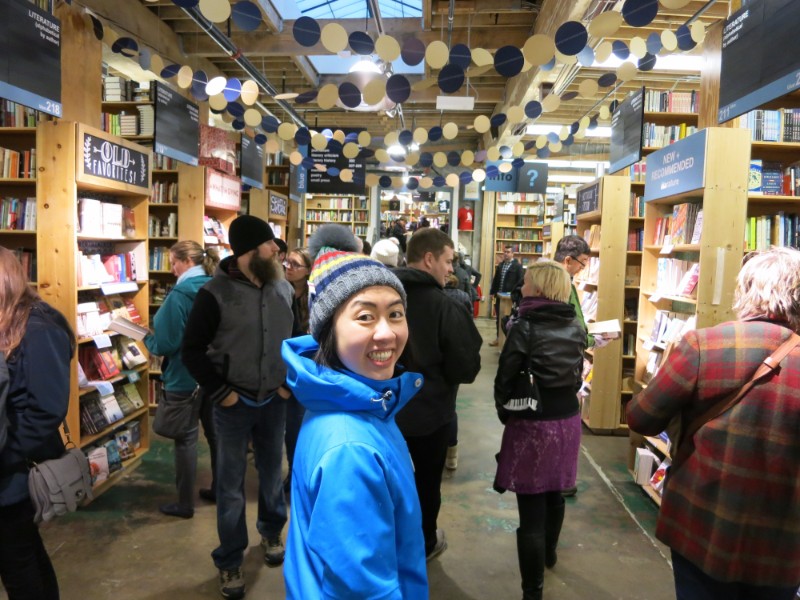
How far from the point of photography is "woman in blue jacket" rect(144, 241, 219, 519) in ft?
10.1

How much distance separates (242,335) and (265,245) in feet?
1.46

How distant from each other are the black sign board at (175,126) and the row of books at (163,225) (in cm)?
92

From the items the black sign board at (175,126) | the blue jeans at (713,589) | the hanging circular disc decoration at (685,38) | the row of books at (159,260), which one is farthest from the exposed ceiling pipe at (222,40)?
the blue jeans at (713,589)

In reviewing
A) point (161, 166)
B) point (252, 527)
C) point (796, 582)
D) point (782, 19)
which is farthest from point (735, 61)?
point (161, 166)

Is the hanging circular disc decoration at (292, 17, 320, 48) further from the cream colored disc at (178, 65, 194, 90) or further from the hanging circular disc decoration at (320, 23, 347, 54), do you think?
the cream colored disc at (178, 65, 194, 90)

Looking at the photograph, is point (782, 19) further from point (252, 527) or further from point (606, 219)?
point (252, 527)

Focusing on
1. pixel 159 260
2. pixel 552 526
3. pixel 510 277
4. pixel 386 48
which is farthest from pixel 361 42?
pixel 510 277

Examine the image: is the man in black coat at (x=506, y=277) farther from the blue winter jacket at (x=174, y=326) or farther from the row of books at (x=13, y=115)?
the row of books at (x=13, y=115)

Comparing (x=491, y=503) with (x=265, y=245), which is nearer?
(x=265, y=245)

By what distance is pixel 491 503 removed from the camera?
3.73 m

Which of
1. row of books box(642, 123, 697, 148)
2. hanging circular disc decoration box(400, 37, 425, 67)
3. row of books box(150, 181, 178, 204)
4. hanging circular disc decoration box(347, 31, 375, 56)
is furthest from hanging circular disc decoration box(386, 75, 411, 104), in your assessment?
row of books box(150, 181, 178, 204)

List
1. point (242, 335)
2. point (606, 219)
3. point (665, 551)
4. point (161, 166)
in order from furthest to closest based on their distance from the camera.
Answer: point (161, 166) → point (606, 219) → point (665, 551) → point (242, 335)

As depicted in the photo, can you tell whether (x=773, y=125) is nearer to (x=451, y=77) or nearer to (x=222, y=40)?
(x=451, y=77)

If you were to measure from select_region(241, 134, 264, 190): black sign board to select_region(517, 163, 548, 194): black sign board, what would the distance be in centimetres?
432
